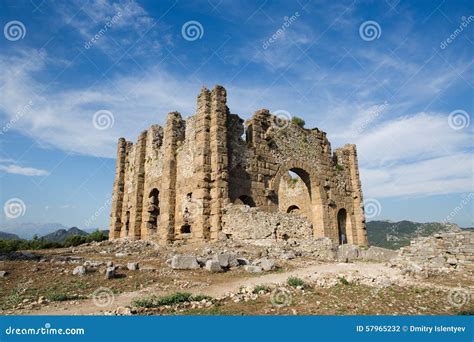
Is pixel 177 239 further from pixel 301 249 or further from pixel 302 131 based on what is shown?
pixel 302 131

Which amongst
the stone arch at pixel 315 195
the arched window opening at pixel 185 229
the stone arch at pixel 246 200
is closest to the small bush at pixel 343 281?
the stone arch at pixel 246 200

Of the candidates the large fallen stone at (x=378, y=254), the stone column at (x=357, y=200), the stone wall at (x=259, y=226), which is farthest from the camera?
the stone column at (x=357, y=200)

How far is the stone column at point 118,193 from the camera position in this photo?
23.4 m

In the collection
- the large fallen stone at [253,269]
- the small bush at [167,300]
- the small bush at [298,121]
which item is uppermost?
the small bush at [298,121]

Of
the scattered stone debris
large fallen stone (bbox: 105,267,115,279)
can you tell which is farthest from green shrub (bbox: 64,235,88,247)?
the scattered stone debris

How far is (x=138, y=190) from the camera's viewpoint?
2103cm

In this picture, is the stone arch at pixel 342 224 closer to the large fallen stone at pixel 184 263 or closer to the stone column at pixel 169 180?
the stone column at pixel 169 180

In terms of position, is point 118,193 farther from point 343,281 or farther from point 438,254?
point 438,254

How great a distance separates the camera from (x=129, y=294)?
21.5 ft

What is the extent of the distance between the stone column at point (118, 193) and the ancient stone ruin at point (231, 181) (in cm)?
7

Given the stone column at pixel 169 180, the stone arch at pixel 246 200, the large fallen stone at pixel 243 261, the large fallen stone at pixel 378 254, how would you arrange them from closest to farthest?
the large fallen stone at pixel 243 261, the large fallen stone at pixel 378 254, the stone arch at pixel 246 200, the stone column at pixel 169 180

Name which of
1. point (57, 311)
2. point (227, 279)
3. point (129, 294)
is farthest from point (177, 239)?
point (57, 311)

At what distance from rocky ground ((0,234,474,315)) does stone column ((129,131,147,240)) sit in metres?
9.69

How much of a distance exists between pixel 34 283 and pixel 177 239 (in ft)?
28.7
